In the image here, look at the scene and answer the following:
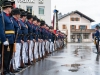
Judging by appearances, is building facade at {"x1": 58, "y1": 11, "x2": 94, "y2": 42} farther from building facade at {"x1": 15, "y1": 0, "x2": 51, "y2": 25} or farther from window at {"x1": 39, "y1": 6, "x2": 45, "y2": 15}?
window at {"x1": 39, "y1": 6, "x2": 45, "y2": 15}

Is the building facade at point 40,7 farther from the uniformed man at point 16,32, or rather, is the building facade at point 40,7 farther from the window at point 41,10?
the uniformed man at point 16,32

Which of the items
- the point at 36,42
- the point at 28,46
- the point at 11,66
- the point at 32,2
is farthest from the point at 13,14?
the point at 32,2

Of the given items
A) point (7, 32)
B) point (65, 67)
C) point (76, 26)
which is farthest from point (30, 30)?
point (76, 26)

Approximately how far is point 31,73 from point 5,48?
157 cm

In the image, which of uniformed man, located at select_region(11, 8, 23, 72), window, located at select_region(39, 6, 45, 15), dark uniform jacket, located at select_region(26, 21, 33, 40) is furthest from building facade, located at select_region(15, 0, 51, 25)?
uniformed man, located at select_region(11, 8, 23, 72)

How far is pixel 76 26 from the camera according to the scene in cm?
9675

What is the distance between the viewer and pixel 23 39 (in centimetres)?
1083

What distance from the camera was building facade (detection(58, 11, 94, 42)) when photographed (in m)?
94.1

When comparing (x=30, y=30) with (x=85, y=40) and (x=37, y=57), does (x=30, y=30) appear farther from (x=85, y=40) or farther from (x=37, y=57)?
(x=85, y=40)

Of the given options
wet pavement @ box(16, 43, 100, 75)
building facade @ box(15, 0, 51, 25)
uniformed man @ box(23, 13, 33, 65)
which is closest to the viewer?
wet pavement @ box(16, 43, 100, 75)

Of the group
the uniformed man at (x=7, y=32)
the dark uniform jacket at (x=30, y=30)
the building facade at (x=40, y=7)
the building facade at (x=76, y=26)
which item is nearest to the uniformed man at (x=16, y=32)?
the uniformed man at (x=7, y=32)

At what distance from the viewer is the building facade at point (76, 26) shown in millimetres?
94081

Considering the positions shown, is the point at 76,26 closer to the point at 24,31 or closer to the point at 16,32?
the point at 24,31

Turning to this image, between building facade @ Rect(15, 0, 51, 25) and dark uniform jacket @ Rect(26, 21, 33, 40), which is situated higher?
building facade @ Rect(15, 0, 51, 25)
